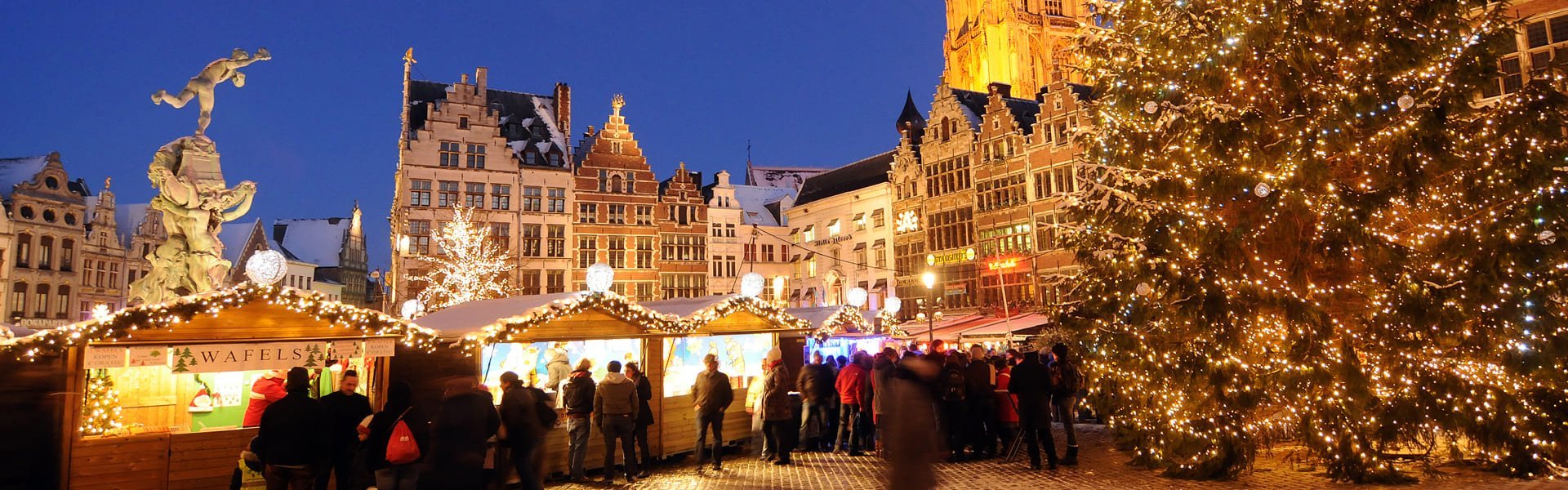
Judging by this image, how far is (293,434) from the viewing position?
21.3ft

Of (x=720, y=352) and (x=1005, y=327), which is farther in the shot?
(x=1005, y=327)

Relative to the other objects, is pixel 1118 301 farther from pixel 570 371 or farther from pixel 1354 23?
pixel 570 371

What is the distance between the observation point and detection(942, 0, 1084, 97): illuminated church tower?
6638 centimetres

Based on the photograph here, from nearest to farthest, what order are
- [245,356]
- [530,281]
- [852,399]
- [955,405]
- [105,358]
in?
[105,358], [245,356], [955,405], [852,399], [530,281]

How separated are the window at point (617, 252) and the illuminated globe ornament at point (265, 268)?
27.2 metres

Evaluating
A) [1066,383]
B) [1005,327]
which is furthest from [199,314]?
[1005,327]

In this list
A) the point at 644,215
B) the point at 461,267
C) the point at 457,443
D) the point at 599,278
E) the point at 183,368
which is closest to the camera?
the point at 457,443

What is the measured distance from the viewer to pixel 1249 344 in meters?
9.08

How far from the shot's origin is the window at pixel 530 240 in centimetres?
3512

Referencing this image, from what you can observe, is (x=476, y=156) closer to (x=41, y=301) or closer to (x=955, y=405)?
(x=41, y=301)

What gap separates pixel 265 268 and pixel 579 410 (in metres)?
3.56

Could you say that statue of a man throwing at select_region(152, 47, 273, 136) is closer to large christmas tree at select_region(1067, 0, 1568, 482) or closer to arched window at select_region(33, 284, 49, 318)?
large christmas tree at select_region(1067, 0, 1568, 482)

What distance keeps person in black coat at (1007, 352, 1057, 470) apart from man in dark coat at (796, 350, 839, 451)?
2.69 m

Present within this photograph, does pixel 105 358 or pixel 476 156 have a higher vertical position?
pixel 476 156
